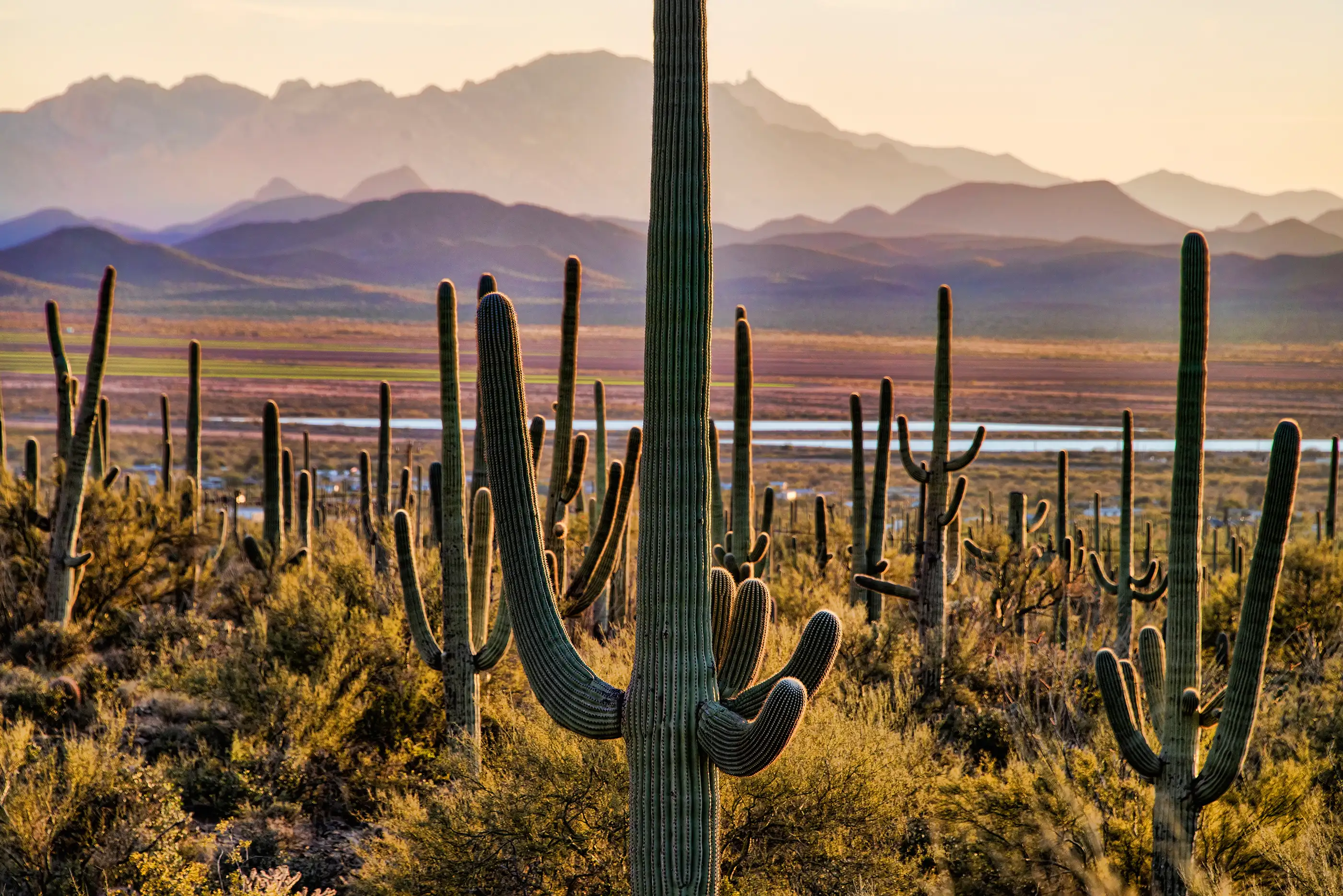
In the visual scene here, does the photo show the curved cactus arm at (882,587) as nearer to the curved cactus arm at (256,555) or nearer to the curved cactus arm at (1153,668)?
the curved cactus arm at (1153,668)

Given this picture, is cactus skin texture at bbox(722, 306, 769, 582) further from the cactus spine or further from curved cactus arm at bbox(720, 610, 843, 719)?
the cactus spine

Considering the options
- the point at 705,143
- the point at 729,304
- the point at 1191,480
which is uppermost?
the point at 729,304

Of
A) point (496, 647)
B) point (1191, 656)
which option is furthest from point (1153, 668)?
point (496, 647)

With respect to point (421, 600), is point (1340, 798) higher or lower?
lower

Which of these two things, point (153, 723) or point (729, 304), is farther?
point (729, 304)

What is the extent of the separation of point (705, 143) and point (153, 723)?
949 centimetres

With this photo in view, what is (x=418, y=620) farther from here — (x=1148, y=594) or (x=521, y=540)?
(x=1148, y=594)

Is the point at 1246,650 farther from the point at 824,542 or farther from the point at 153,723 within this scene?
the point at 824,542

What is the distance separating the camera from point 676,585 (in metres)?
5.85

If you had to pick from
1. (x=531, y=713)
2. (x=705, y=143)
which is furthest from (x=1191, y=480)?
(x=531, y=713)

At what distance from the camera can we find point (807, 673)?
234 inches

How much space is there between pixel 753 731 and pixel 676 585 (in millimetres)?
830

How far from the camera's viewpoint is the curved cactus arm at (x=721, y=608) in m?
6.62

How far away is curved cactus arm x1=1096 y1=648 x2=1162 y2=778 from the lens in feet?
26.5
